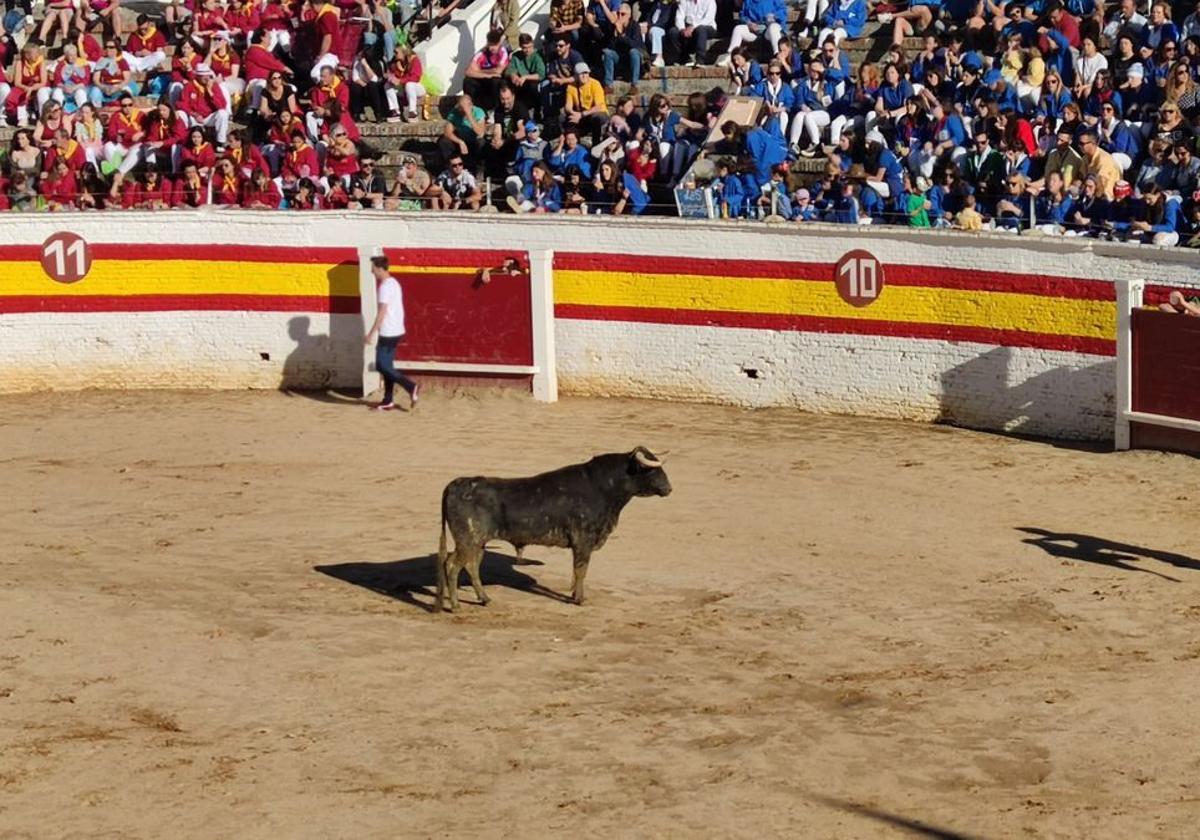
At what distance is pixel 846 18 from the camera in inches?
1000

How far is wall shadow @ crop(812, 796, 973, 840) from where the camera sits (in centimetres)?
1116

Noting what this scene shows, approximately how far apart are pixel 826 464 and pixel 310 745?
8213mm

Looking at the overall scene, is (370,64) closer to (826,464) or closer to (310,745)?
(826,464)

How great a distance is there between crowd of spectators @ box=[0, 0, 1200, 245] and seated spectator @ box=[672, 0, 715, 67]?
26 mm

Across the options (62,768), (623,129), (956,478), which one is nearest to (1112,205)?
(956,478)

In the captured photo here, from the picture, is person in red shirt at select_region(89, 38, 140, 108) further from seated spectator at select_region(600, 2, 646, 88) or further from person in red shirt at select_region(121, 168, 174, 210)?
seated spectator at select_region(600, 2, 646, 88)

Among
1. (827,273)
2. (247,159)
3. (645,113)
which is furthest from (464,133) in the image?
(827,273)

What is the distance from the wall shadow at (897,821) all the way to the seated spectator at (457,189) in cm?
1317

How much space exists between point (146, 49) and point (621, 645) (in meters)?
16.8

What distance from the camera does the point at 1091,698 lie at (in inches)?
524

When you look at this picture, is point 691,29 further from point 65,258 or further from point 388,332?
point 65,258

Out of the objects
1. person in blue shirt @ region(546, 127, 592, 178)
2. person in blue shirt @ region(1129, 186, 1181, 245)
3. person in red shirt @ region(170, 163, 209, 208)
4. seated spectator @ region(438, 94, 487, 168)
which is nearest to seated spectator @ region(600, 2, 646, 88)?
seated spectator @ region(438, 94, 487, 168)

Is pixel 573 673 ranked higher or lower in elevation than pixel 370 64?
lower

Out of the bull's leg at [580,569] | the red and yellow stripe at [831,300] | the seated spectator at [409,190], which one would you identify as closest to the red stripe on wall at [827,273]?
the red and yellow stripe at [831,300]
